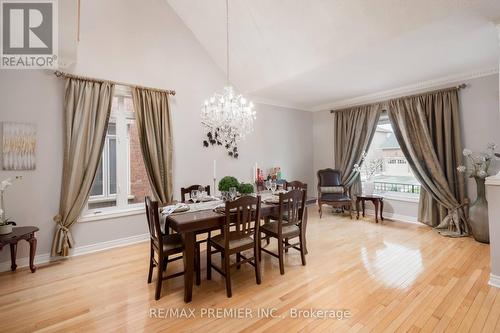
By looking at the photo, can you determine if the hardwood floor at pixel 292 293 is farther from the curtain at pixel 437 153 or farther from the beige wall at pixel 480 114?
the beige wall at pixel 480 114

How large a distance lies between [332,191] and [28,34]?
5.58 meters

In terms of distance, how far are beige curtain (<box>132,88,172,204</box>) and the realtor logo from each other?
110 centimetres

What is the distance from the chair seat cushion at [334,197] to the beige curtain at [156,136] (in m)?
3.22

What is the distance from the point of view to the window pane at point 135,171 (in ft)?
12.5

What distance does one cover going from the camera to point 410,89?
4.43 meters

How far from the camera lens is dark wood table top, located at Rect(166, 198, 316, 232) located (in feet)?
6.90

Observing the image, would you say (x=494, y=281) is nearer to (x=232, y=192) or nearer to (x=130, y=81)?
(x=232, y=192)

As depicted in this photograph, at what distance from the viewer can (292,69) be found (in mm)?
3914

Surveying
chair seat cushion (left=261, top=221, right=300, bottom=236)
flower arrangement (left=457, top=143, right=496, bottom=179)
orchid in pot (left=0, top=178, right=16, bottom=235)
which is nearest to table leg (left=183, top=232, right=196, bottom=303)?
chair seat cushion (left=261, top=221, right=300, bottom=236)

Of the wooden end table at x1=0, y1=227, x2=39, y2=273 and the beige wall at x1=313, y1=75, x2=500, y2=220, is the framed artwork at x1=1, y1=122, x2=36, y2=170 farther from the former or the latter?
the beige wall at x1=313, y1=75, x2=500, y2=220

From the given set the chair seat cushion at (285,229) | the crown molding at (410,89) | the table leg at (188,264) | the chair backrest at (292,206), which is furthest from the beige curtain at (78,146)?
the crown molding at (410,89)

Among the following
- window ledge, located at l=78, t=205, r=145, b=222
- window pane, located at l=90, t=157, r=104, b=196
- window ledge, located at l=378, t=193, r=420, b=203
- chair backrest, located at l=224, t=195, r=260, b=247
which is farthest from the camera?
window ledge, located at l=378, t=193, r=420, b=203

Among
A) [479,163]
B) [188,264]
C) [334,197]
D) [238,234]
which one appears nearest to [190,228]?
[188,264]

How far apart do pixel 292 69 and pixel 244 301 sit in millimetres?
3496
